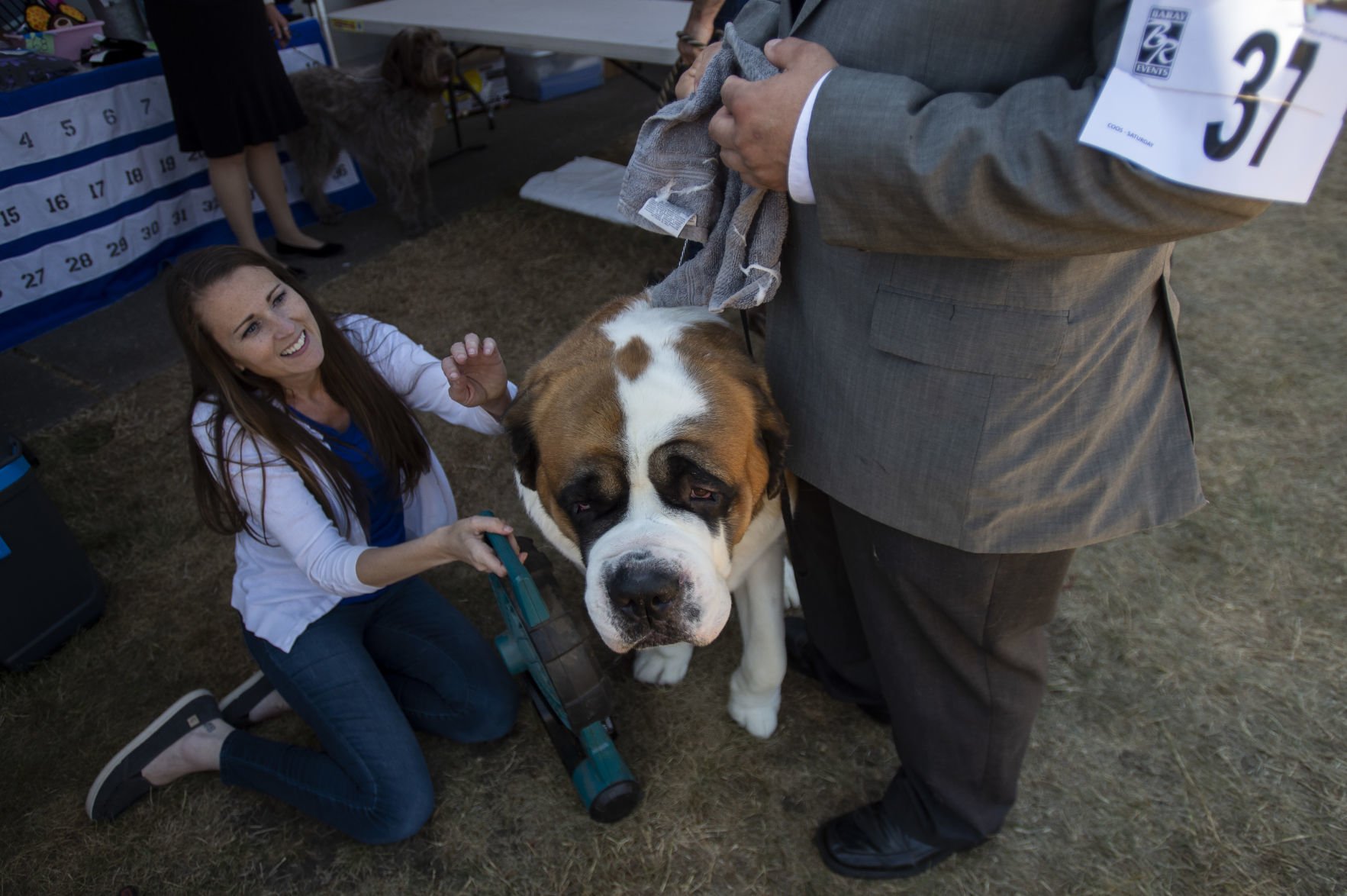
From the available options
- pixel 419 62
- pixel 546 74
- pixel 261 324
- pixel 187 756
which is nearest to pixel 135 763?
pixel 187 756

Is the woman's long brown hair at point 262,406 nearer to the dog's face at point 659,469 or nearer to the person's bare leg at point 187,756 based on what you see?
the person's bare leg at point 187,756

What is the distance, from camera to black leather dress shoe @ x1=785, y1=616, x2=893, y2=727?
2445mm

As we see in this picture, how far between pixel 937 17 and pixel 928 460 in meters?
0.68

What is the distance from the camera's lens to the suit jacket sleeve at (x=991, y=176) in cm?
102

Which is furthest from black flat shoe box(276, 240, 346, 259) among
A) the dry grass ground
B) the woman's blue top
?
the woman's blue top

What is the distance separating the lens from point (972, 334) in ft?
4.25

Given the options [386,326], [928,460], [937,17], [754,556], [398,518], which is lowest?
[398,518]

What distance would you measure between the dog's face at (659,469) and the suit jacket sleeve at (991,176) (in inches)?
23.0

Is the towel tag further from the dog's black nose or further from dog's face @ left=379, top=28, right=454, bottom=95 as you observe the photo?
dog's face @ left=379, top=28, right=454, bottom=95

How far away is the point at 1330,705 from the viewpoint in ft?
7.97

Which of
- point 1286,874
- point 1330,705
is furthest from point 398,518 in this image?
point 1330,705

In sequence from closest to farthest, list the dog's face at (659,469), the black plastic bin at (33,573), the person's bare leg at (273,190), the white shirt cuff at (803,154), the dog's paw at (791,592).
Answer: the white shirt cuff at (803,154), the dog's face at (659,469), the black plastic bin at (33,573), the dog's paw at (791,592), the person's bare leg at (273,190)

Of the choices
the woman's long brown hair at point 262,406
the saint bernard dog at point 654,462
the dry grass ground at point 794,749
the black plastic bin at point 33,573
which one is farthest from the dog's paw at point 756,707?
the black plastic bin at point 33,573

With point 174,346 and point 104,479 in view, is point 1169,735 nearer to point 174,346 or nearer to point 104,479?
point 104,479
